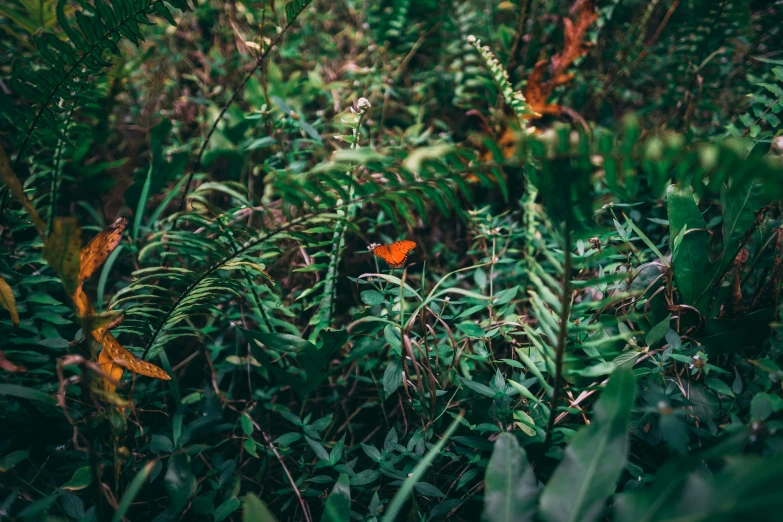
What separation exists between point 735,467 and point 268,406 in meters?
0.86

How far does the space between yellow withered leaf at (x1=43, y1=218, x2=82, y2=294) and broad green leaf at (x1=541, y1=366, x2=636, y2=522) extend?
77 cm

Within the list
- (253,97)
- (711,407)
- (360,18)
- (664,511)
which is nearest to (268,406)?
(664,511)

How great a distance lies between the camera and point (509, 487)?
63 centimetres

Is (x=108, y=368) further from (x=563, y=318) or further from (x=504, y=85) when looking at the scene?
(x=504, y=85)

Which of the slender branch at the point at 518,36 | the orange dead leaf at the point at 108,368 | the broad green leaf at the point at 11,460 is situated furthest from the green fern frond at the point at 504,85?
the broad green leaf at the point at 11,460

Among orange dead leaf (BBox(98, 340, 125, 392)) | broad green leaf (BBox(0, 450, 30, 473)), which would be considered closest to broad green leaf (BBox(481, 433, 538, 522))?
orange dead leaf (BBox(98, 340, 125, 392))

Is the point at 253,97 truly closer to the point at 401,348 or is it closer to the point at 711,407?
the point at 401,348

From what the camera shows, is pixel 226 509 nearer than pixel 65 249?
No

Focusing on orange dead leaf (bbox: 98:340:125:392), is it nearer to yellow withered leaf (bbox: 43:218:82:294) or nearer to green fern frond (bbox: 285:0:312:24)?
yellow withered leaf (bbox: 43:218:82:294)

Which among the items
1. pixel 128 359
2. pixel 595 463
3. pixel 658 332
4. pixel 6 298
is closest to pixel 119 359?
pixel 128 359

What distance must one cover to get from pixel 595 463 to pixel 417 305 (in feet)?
1.56

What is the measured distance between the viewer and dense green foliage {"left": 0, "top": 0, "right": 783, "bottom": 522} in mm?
617

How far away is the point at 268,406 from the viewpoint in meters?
1.02

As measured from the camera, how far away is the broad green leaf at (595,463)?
0.57 m
